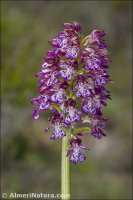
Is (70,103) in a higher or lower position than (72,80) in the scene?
lower

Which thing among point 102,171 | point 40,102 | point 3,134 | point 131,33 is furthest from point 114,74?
point 40,102

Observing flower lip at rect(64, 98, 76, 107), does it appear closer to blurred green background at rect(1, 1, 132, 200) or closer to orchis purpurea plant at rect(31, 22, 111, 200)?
orchis purpurea plant at rect(31, 22, 111, 200)

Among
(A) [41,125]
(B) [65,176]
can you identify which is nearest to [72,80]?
(B) [65,176]

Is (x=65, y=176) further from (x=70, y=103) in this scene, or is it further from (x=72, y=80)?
(x=72, y=80)

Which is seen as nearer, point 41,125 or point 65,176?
point 65,176

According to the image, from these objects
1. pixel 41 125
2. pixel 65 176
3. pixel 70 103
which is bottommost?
pixel 65 176
